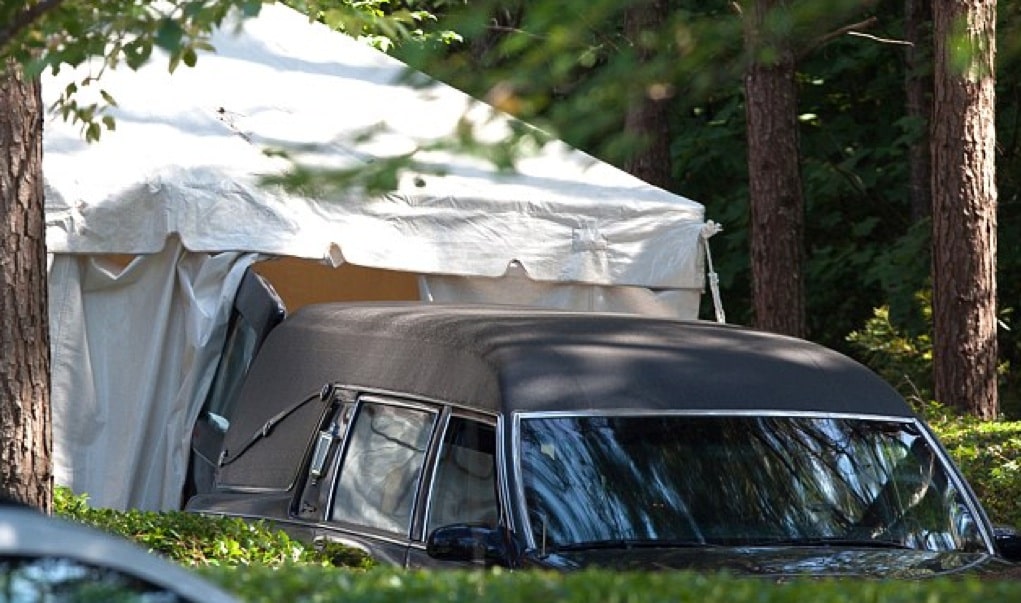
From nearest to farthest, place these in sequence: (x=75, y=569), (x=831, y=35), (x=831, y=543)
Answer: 1. (x=75, y=569)
2. (x=831, y=543)
3. (x=831, y=35)

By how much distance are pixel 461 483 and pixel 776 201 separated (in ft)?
32.9

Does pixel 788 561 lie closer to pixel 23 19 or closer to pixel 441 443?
pixel 441 443

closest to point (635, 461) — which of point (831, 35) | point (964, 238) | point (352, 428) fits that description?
point (352, 428)

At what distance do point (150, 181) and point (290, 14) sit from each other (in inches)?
139

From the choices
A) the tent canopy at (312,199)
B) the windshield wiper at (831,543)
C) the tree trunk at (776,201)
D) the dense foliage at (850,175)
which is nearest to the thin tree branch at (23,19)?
the windshield wiper at (831,543)

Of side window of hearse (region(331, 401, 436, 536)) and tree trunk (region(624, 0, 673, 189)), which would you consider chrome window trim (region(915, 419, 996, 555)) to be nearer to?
side window of hearse (region(331, 401, 436, 536))

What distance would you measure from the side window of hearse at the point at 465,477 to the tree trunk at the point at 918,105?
15.1 m

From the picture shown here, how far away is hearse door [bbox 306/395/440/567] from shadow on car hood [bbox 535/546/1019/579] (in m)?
0.88

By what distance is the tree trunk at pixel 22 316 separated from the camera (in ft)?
25.8

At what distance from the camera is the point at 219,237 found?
11539mm

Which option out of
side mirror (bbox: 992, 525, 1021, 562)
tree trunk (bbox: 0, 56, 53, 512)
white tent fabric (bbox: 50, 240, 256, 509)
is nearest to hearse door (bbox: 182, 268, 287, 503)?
white tent fabric (bbox: 50, 240, 256, 509)

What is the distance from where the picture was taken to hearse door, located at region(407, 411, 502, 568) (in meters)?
6.54

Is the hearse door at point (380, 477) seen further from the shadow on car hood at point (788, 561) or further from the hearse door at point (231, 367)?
the hearse door at point (231, 367)

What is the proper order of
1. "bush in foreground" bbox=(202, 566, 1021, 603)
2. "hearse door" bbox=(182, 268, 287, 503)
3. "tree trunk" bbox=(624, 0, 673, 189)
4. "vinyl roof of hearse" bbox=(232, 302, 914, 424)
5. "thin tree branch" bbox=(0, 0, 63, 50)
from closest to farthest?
"bush in foreground" bbox=(202, 566, 1021, 603) < "thin tree branch" bbox=(0, 0, 63, 50) < "vinyl roof of hearse" bbox=(232, 302, 914, 424) < "hearse door" bbox=(182, 268, 287, 503) < "tree trunk" bbox=(624, 0, 673, 189)
